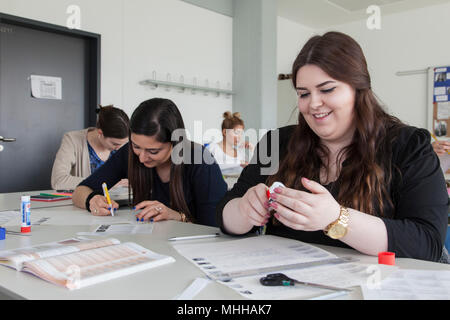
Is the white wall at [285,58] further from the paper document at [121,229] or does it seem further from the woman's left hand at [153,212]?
the paper document at [121,229]

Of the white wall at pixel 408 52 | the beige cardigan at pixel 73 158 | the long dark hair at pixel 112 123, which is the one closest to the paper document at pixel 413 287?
the long dark hair at pixel 112 123

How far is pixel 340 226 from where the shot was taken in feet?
3.03

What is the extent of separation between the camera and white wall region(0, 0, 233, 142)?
145 inches

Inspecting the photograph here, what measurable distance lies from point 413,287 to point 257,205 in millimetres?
425

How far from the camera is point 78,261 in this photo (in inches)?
35.7

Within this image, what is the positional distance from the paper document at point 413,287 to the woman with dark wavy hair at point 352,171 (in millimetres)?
145

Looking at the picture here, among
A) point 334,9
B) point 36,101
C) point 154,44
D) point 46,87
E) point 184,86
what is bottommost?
point 36,101

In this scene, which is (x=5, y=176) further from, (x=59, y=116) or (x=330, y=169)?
(x=330, y=169)

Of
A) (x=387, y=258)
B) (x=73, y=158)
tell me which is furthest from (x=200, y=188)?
(x=73, y=158)

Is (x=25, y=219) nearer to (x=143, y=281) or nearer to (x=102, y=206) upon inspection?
(x=102, y=206)

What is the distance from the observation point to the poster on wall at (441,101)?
5207 mm

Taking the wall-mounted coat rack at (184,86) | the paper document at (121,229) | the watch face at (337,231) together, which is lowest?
the paper document at (121,229)

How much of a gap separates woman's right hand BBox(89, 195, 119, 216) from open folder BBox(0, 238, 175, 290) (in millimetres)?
516

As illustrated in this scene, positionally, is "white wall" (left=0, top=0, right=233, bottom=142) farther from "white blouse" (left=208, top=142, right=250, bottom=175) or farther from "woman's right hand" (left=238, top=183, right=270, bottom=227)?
"woman's right hand" (left=238, top=183, right=270, bottom=227)
